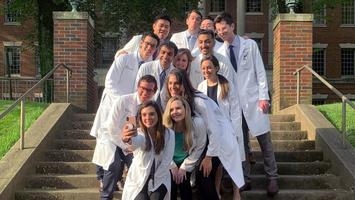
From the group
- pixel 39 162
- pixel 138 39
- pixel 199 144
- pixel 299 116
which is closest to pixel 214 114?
pixel 199 144

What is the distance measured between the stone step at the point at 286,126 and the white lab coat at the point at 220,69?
10.5 feet

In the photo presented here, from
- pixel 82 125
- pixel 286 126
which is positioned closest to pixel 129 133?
pixel 82 125

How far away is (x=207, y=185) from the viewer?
5625mm

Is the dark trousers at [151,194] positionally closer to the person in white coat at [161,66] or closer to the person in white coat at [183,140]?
the person in white coat at [183,140]

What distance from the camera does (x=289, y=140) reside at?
9.02 meters

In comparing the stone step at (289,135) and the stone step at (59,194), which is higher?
the stone step at (289,135)

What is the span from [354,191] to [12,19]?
32.7 metres

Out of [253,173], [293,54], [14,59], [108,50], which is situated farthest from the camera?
[14,59]

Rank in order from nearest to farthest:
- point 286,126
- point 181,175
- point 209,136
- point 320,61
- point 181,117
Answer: point 181,117, point 181,175, point 209,136, point 286,126, point 320,61

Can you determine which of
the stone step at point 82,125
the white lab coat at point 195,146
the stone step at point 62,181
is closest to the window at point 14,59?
the stone step at point 82,125

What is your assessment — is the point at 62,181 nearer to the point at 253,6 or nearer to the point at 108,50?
the point at 108,50

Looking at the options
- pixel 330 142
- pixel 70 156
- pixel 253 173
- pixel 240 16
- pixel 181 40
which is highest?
pixel 240 16

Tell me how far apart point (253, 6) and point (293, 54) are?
2690cm

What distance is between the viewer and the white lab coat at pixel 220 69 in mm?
6406
